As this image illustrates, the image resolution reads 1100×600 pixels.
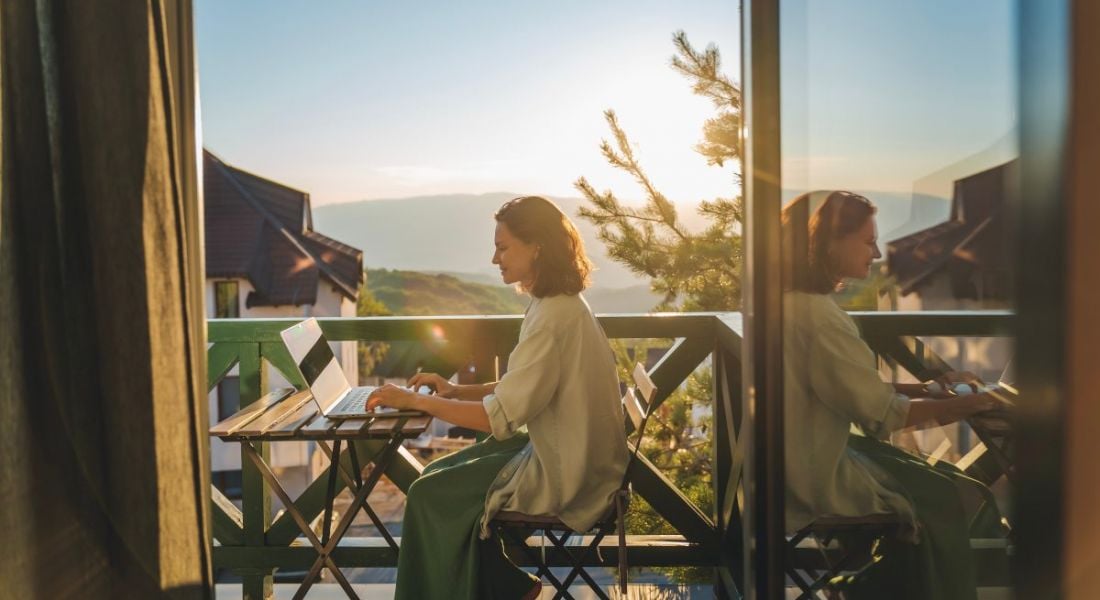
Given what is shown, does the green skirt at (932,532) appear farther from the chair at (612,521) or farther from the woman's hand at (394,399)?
the woman's hand at (394,399)

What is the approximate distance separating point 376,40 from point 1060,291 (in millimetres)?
39632

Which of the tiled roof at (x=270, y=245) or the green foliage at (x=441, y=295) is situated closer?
the tiled roof at (x=270, y=245)

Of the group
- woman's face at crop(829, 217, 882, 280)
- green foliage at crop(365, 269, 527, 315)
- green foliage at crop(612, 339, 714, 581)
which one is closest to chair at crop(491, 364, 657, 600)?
woman's face at crop(829, 217, 882, 280)

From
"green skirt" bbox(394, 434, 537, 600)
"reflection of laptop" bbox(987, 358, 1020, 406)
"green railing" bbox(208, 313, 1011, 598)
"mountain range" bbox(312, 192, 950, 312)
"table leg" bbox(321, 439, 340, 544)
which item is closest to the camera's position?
"reflection of laptop" bbox(987, 358, 1020, 406)

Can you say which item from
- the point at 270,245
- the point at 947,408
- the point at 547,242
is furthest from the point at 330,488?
the point at 270,245

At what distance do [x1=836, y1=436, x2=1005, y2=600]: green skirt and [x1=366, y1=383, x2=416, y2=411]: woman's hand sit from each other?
1.37m

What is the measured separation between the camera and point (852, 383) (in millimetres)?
1187

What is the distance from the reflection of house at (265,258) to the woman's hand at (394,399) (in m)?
24.2

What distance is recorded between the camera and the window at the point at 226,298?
26.1m

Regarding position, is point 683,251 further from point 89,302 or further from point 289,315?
point 289,315

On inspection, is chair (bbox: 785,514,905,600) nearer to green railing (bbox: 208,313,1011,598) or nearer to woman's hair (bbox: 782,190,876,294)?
woman's hair (bbox: 782,190,876,294)

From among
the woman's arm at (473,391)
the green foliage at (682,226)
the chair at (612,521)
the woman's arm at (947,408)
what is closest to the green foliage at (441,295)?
the green foliage at (682,226)

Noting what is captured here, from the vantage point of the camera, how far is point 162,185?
4.75 ft

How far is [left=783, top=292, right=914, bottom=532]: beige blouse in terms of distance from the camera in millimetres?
1095
